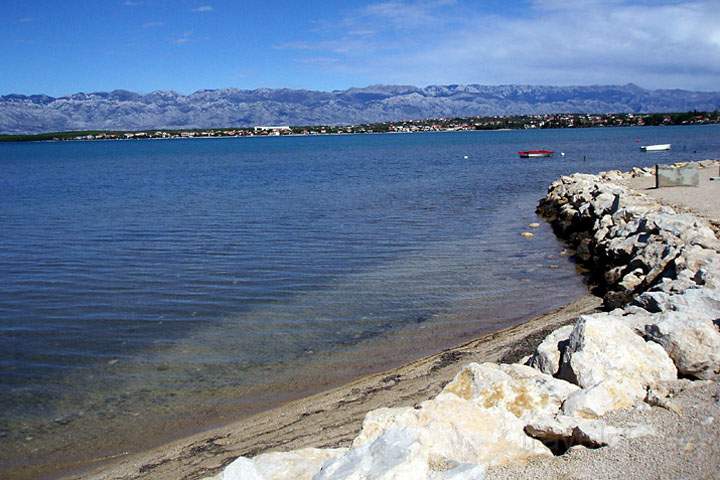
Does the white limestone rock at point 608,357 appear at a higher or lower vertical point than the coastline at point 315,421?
higher

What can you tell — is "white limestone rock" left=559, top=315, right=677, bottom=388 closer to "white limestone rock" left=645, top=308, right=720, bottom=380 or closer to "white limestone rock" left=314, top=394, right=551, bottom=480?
"white limestone rock" left=645, top=308, right=720, bottom=380

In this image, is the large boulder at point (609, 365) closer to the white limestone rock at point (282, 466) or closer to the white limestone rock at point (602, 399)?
the white limestone rock at point (602, 399)

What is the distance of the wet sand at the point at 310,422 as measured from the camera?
24.5 ft

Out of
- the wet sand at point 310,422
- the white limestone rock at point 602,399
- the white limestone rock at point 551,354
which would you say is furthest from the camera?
the wet sand at point 310,422

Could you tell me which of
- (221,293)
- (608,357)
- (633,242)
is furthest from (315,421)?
(633,242)

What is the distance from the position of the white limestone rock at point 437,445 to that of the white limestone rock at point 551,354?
1.45 meters

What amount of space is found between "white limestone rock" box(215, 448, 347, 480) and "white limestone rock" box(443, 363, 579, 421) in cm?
145

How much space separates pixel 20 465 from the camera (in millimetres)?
7938

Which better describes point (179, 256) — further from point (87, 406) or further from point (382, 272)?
point (87, 406)

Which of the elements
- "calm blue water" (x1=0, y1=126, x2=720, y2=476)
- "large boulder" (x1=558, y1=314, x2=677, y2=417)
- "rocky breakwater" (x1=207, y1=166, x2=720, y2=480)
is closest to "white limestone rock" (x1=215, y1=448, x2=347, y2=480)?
"rocky breakwater" (x1=207, y1=166, x2=720, y2=480)

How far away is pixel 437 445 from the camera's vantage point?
17.3 ft

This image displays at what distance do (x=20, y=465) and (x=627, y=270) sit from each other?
36.5 ft

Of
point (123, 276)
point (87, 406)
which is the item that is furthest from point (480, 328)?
point (123, 276)

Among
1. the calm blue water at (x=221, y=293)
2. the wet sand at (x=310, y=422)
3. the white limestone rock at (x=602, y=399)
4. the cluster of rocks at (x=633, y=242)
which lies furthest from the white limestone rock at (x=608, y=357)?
the calm blue water at (x=221, y=293)
